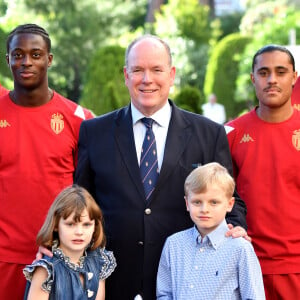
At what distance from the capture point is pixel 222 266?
3.99m

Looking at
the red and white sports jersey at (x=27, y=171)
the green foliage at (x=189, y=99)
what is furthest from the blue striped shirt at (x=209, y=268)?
the green foliage at (x=189, y=99)

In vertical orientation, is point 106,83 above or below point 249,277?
above

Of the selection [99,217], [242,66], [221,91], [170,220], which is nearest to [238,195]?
[170,220]

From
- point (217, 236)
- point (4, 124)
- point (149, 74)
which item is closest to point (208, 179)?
point (217, 236)

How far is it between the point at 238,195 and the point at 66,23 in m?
27.6

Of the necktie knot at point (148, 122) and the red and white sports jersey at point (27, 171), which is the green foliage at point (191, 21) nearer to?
the red and white sports jersey at point (27, 171)

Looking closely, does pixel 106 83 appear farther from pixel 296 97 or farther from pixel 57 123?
pixel 57 123

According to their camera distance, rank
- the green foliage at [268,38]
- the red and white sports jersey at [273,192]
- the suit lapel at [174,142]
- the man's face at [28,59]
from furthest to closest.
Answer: the green foliage at [268,38] < the man's face at [28,59] < the red and white sports jersey at [273,192] < the suit lapel at [174,142]

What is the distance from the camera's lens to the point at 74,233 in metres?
4.12

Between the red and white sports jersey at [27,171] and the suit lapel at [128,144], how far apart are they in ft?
1.50

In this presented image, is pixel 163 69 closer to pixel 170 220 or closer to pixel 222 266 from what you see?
pixel 170 220

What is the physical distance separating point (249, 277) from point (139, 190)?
76 cm

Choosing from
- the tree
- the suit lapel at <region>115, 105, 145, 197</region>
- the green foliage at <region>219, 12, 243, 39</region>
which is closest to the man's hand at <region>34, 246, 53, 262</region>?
the suit lapel at <region>115, 105, 145, 197</region>

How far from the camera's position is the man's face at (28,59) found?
4.67 metres
